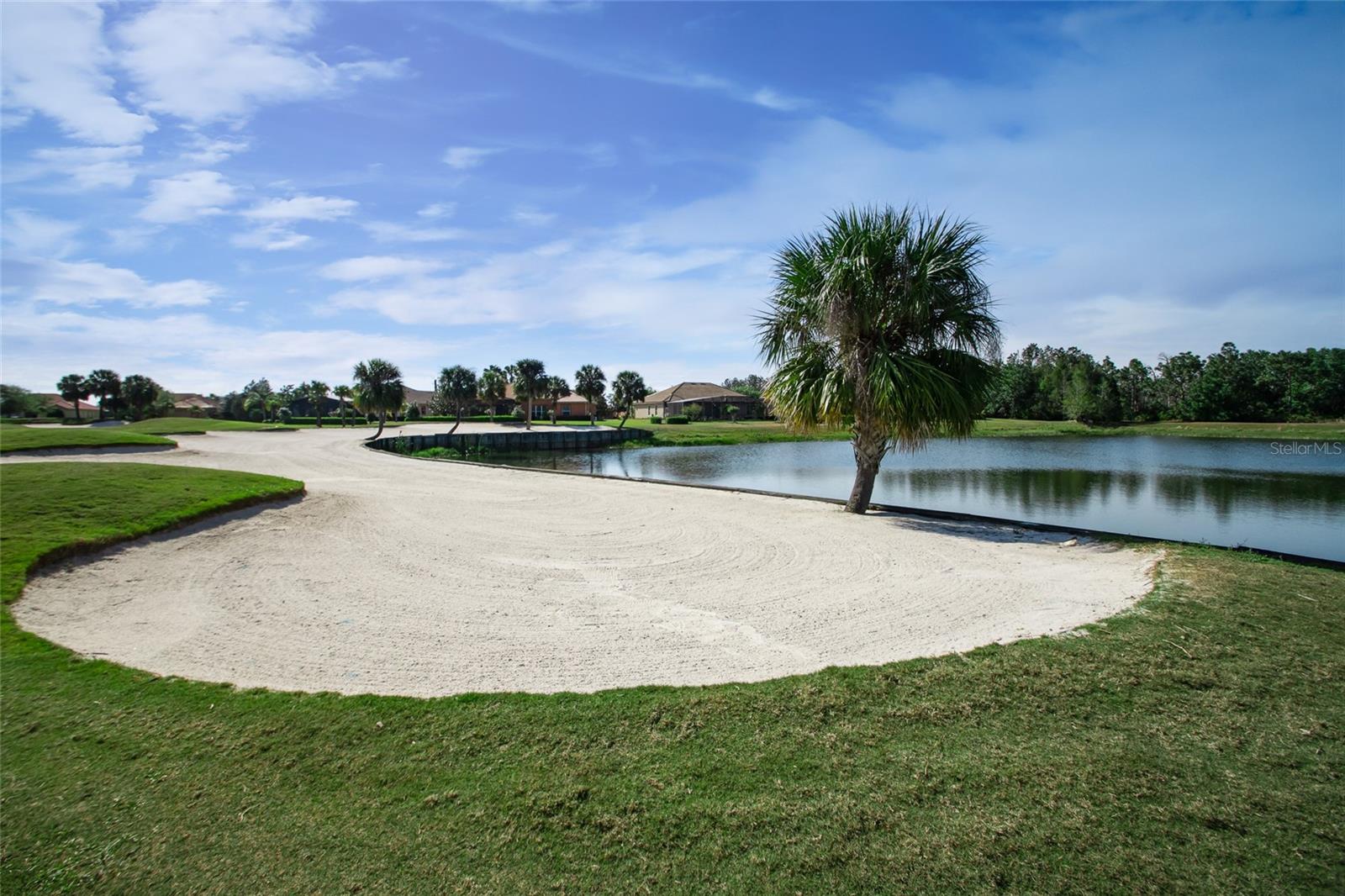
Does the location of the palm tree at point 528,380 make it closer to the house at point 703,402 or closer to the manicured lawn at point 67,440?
the house at point 703,402

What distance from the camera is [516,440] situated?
5231 cm

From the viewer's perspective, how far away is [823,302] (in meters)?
12.7

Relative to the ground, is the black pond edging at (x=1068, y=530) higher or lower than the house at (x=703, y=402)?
lower

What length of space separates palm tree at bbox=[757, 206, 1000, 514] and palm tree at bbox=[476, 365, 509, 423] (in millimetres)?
67196

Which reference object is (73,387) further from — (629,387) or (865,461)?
(865,461)

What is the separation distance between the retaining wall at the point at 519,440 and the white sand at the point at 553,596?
34809 millimetres

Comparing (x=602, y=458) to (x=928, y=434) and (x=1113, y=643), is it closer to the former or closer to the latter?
(x=928, y=434)

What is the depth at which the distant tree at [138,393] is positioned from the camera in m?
63.0

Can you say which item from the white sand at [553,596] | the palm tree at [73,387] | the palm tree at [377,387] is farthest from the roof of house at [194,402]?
the white sand at [553,596]

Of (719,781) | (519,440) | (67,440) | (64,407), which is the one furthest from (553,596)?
(64,407)

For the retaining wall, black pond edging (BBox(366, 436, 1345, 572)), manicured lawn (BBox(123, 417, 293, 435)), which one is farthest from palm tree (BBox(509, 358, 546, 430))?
black pond edging (BBox(366, 436, 1345, 572))

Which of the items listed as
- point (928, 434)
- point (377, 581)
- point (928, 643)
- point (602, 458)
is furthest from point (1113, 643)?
point (602, 458)

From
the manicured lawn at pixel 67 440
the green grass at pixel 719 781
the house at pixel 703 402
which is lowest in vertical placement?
the green grass at pixel 719 781

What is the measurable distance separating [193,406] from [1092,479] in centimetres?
10905
